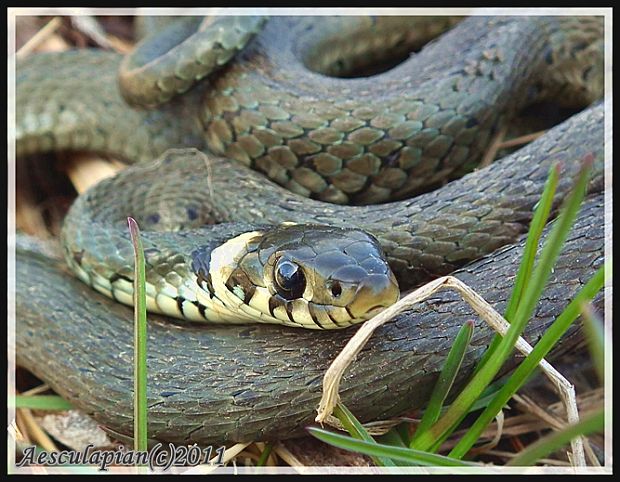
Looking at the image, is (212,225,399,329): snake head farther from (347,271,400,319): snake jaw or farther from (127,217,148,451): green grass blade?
(127,217,148,451): green grass blade

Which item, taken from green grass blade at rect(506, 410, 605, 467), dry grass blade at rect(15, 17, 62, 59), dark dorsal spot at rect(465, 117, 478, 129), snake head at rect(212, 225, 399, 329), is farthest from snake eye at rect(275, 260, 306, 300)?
dry grass blade at rect(15, 17, 62, 59)

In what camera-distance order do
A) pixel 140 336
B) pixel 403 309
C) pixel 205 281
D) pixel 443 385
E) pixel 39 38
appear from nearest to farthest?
pixel 140 336 < pixel 403 309 < pixel 443 385 < pixel 205 281 < pixel 39 38

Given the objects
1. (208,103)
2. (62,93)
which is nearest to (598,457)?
(208,103)

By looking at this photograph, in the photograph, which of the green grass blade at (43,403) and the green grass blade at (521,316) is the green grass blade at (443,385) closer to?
the green grass blade at (521,316)

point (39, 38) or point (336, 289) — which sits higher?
point (39, 38)

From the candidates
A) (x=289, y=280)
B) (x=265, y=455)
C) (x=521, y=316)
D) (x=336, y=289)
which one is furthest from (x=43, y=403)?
(x=521, y=316)

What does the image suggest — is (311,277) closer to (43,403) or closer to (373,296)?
(373,296)

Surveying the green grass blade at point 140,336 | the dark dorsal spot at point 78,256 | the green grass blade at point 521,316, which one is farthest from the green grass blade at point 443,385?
the dark dorsal spot at point 78,256

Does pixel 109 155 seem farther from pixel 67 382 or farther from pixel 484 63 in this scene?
pixel 484 63
